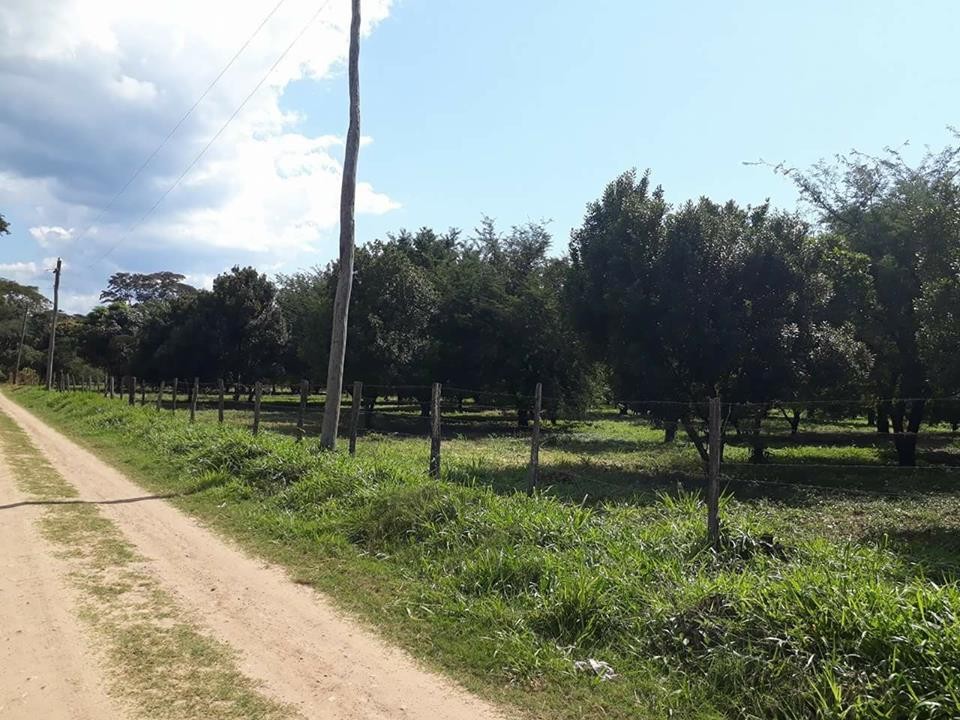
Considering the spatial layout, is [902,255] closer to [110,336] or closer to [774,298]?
[774,298]

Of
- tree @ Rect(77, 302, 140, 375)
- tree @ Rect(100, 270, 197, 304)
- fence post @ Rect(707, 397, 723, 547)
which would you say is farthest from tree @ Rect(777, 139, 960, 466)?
tree @ Rect(100, 270, 197, 304)

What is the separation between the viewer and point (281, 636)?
5.04 m

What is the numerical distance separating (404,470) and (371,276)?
2120cm

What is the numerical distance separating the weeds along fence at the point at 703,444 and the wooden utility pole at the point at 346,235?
565 millimetres

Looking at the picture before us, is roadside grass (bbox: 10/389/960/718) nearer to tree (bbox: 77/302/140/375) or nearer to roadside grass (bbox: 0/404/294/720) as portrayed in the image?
roadside grass (bbox: 0/404/294/720)

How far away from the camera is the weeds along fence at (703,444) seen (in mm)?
10219

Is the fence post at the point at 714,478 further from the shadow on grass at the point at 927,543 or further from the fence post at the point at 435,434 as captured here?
the fence post at the point at 435,434

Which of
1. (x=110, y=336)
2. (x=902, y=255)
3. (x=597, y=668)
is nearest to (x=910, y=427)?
(x=902, y=255)

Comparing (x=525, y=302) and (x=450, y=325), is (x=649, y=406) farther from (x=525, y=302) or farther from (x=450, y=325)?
(x=450, y=325)

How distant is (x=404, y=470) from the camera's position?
33.2ft

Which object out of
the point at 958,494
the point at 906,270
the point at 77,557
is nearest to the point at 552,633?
the point at 77,557

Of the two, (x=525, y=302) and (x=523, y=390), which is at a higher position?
(x=525, y=302)

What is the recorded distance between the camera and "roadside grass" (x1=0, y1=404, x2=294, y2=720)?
12.8 ft

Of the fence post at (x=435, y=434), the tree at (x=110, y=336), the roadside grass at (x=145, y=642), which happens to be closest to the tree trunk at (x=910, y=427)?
the fence post at (x=435, y=434)
